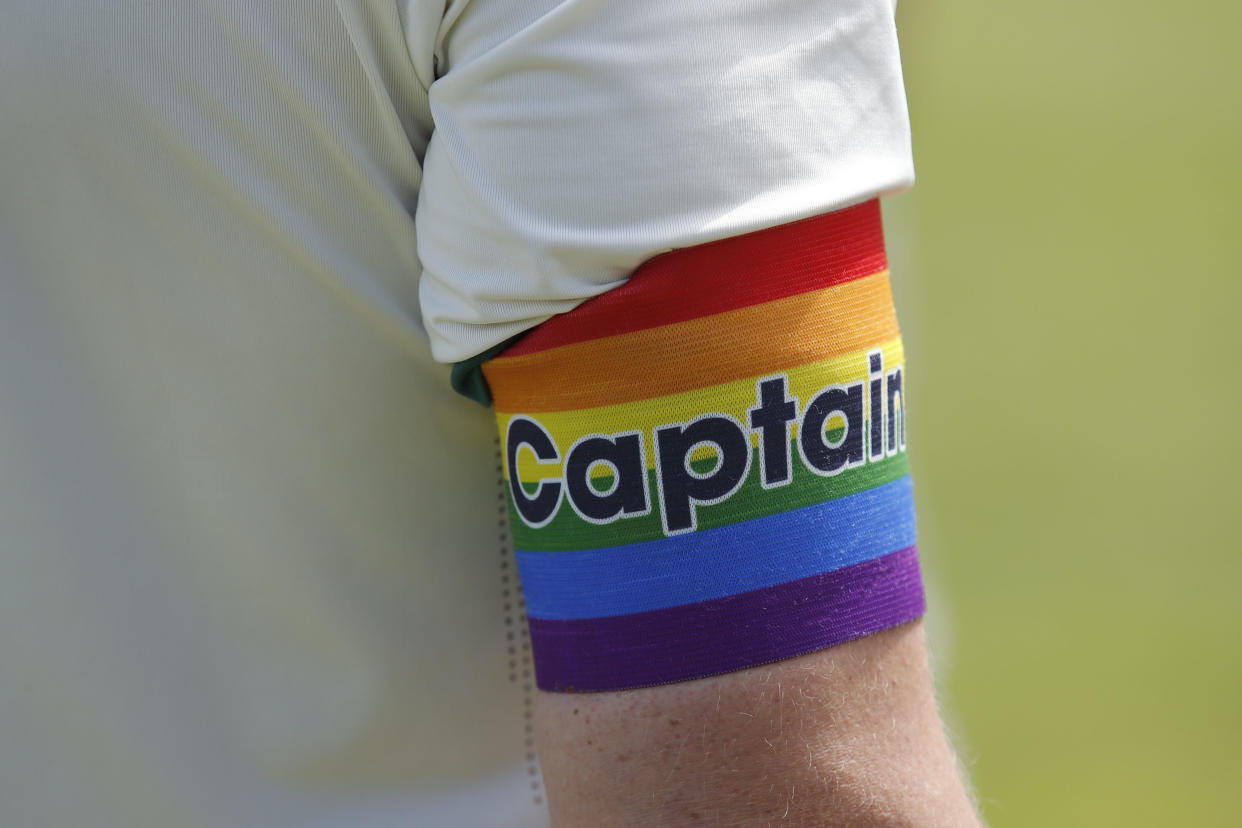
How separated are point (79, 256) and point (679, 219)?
32 centimetres

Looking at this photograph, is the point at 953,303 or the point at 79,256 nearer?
the point at 79,256

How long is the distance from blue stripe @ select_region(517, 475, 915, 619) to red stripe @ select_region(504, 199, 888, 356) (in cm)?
10

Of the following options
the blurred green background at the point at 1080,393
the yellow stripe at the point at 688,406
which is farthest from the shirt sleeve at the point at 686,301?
the blurred green background at the point at 1080,393

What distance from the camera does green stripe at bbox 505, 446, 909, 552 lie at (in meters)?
0.47

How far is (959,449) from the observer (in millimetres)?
1195

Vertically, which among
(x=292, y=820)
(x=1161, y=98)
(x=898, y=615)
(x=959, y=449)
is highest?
(x=1161, y=98)

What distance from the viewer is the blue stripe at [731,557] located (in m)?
0.47

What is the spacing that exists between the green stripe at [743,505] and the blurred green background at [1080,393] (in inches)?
28.9

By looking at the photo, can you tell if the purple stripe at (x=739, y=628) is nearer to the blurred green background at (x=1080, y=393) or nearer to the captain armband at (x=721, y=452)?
the captain armband at (x=721, y=452)

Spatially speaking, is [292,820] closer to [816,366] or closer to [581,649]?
[581,649]

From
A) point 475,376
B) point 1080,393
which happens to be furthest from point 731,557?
point 1080,393

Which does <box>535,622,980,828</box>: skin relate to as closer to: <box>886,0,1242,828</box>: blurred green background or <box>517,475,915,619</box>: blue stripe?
<box>517,475,915,619</box>: blue stripe

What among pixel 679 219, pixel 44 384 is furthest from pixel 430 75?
pixel 44 384

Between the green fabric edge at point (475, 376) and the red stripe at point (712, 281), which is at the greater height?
the red stripe at point (712, 281)
